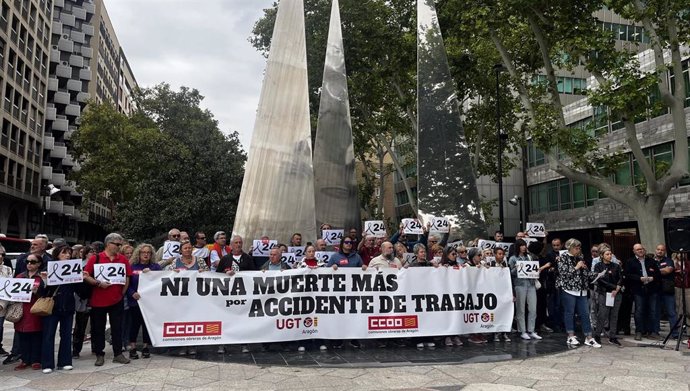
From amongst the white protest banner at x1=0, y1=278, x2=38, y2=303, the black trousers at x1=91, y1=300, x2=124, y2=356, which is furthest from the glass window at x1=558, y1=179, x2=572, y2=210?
the white protest banner at x1=0, y1=278, x2=38, y2=303

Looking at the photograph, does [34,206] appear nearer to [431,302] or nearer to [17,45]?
[17,45]

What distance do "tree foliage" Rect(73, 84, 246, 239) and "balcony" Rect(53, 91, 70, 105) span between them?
11668mm

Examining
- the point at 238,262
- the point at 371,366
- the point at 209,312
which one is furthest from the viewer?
the point at 238,262

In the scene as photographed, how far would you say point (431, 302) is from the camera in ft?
32.8

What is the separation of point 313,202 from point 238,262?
567cm

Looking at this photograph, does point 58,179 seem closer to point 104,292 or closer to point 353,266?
point 104,292

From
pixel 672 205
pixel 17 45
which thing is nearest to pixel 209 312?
pixel 672 205

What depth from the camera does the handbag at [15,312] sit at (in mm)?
7770

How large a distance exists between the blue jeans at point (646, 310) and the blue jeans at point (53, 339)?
33.7ft

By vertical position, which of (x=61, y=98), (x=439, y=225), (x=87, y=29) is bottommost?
(x=439, y=225)

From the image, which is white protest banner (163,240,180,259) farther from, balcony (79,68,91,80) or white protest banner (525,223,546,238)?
balcony (79,68,91,80)

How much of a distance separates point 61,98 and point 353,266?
5372 centimetres

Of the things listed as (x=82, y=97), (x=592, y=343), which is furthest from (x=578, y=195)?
(x=82, y=97)

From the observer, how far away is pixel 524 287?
422 inches
